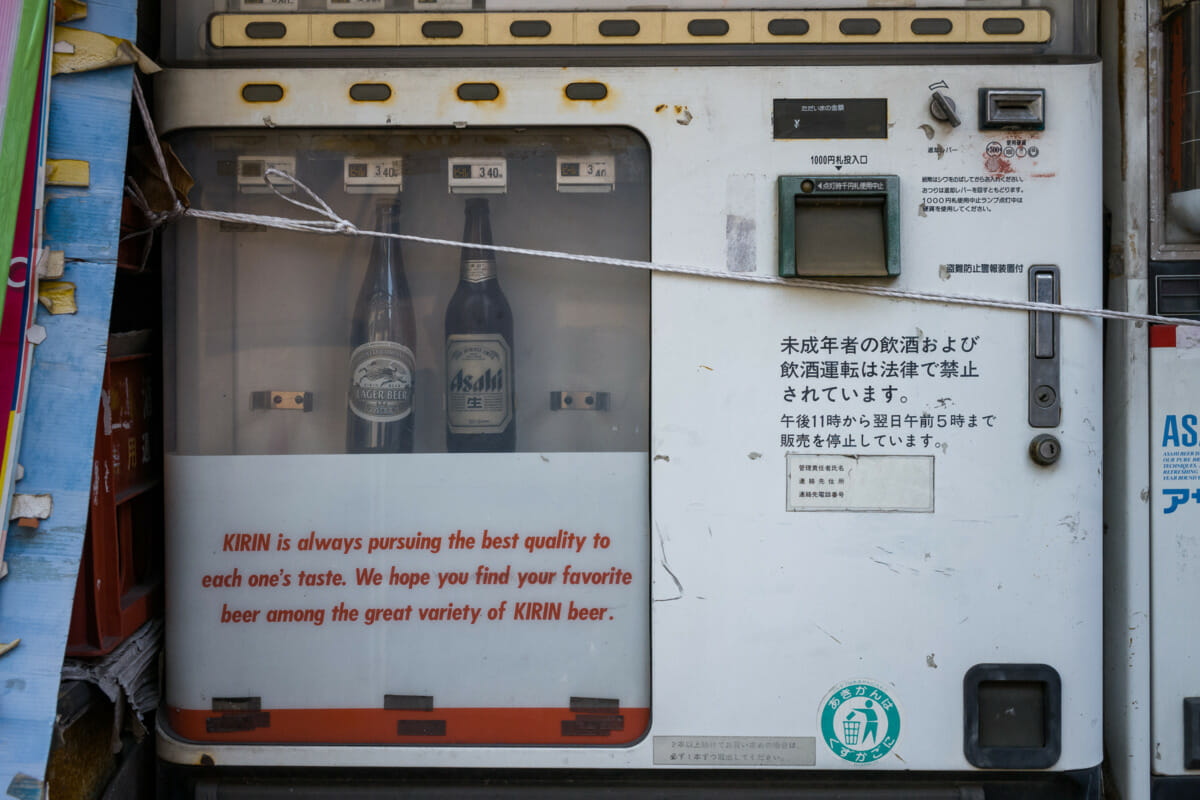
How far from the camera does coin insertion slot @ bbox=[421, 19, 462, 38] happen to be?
1.53 m

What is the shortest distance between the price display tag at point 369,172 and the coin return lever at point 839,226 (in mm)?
712

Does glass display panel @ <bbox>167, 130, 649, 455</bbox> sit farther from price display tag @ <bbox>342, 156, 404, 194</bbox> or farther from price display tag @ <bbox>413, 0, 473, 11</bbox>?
price display tag @ <bbox>413, 0, 473, 11</bbox>

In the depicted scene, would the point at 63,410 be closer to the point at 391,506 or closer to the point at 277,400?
the point at 277,400

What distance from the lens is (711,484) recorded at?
1.53m

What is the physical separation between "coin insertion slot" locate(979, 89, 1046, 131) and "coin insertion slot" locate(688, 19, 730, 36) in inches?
18.3

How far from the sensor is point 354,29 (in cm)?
152

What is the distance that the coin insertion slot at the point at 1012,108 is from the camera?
149 centimetres

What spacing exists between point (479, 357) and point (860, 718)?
0.97 m

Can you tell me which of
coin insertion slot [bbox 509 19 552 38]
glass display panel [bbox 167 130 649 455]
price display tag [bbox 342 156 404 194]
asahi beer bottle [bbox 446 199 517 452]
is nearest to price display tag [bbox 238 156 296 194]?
glass display panel [bbox 167 130 649 455]

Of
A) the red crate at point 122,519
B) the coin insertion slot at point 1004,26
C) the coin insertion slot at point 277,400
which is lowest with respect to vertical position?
the red crate at point 122,519

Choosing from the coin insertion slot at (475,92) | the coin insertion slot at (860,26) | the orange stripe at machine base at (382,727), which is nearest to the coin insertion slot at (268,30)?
the coin insertion slot at (475,92)

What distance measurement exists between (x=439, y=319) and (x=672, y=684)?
82 centimetres

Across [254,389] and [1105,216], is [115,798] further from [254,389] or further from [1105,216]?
[1105,216]

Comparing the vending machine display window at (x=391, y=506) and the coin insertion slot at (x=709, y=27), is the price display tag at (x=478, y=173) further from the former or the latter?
the coin insertion slot at (x=709, y=27)
